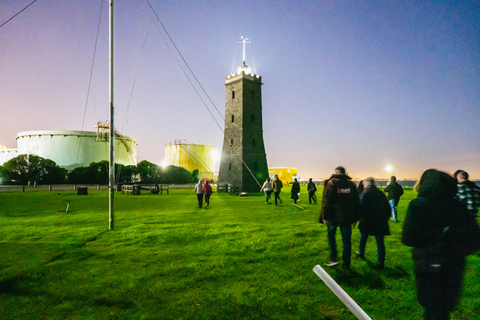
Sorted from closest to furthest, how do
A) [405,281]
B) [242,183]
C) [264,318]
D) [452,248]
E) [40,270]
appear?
1. [452,248]
2. [264,318]
3. [405,281]
4. [40,270]
5. [242,183]

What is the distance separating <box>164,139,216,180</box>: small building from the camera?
69.2 metres

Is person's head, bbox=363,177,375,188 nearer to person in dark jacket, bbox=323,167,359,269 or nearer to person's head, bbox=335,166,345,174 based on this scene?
person in dark jacket, bbox=323,167,359,269

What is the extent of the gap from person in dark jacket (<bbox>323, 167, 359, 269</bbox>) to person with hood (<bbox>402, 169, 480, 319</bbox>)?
2.75 m

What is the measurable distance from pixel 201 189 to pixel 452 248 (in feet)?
46.1

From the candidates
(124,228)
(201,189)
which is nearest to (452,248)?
(124,228)

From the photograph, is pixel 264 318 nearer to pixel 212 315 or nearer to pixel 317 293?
pixel 212 315

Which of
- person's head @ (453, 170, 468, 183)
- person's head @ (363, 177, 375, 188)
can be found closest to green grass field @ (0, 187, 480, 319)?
person's head @ (363, 177, 375, 188)

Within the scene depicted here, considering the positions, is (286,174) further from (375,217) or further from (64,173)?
(375,217)

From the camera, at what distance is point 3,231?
370 inches

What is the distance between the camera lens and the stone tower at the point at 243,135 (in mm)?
34506

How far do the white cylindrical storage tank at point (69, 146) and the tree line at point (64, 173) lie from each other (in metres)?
11.9

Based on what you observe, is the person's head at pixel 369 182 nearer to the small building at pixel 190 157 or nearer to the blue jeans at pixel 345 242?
the blue jeans at pixel 345 242

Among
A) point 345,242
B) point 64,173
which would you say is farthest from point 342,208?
point 64,173

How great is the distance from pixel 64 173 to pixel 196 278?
175 ft
